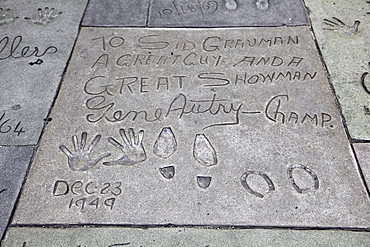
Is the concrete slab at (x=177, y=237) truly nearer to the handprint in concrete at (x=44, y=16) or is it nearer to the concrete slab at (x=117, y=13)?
the concrete slab at (x=117, y=13)

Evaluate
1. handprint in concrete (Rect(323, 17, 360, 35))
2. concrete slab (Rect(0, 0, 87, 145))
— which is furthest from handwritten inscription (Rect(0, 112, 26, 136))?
handprint in concrete (Rect(323, 17, 360, 35))

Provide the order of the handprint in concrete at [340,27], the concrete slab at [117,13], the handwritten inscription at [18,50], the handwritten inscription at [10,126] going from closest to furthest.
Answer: the handwritten inscription at [10,126], the handwritten inscription at [18,50], the handprint in concrete at [340,27], the concrete slab at [117,13]

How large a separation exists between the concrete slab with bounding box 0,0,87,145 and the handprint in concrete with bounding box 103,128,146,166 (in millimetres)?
534

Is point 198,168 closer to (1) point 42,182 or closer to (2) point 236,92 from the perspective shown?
(2) point 236,92

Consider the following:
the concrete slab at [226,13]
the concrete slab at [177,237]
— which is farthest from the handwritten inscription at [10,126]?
the concrete slab at [226,13]

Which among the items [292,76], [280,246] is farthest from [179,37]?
[280,246]

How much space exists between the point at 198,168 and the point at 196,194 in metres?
0.18

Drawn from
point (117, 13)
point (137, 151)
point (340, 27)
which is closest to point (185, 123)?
point (137, 151)

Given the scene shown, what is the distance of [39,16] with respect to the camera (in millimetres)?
3381

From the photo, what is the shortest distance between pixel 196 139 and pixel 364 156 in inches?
40.0

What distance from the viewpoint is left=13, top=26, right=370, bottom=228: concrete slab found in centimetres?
204

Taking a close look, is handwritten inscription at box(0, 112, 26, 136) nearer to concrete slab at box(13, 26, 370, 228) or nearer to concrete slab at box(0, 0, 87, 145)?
concrete slab at box(0, 0, 87, 145)

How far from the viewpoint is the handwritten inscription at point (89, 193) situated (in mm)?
2057

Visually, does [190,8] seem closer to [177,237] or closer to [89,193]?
[89,193]
